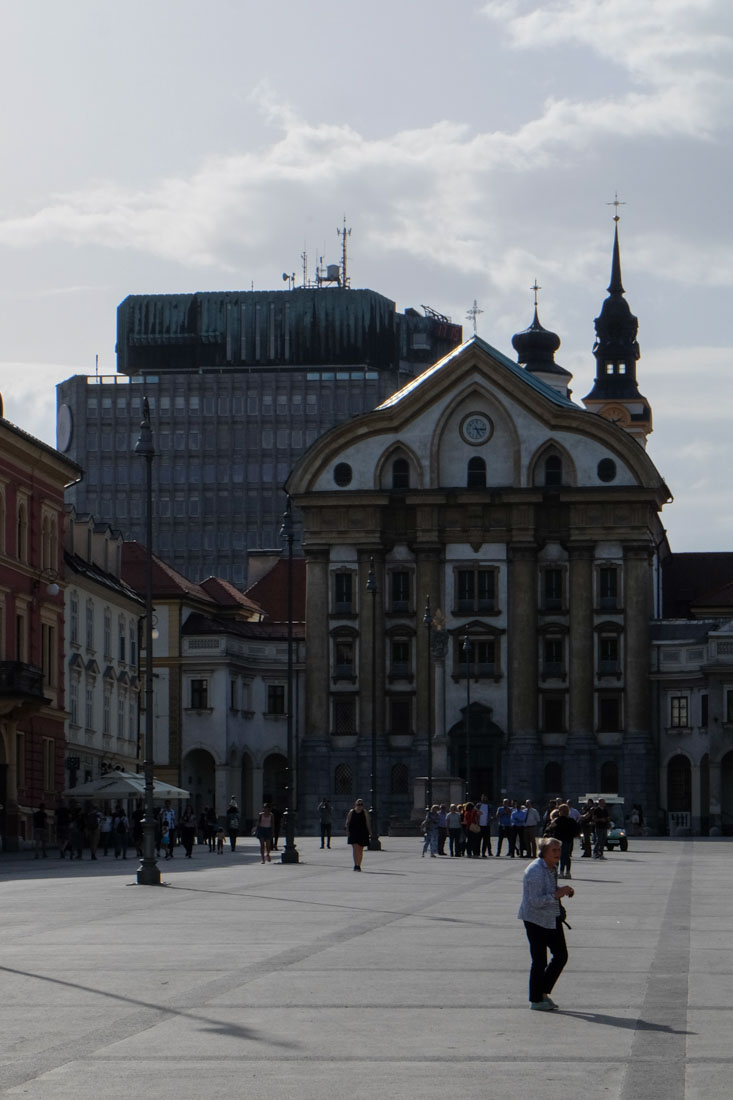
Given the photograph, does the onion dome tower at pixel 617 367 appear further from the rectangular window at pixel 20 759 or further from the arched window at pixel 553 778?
the rectangular window at pixel 20 759

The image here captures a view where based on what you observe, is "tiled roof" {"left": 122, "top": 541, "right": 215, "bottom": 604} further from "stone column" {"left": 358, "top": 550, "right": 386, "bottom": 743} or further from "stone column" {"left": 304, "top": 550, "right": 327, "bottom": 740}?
"stone column" {"left": 358, "top": 550, "right": 386, "bottom": 743}

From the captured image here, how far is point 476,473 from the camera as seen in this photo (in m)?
120

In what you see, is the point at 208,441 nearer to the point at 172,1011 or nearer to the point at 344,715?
the point at 344,715

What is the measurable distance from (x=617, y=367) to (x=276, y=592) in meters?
40.8

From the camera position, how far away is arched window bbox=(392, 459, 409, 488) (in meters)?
121

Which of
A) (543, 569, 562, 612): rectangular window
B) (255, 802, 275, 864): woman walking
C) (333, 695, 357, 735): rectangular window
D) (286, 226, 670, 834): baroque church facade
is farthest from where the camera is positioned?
(333, 695, 357, 735): rectangular window

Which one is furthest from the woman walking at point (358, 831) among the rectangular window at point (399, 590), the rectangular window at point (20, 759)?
the rectangular window at point (399, 590)

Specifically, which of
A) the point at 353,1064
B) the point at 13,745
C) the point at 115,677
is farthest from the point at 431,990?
the point at 115,677

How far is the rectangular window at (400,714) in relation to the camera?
120562 millimetres

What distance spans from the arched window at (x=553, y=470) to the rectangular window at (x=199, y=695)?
814 inches

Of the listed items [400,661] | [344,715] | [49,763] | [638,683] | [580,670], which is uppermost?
[400,661]

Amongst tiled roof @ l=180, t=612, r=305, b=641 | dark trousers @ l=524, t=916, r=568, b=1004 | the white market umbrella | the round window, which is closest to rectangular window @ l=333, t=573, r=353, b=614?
tiled roof @ l=180, t=612, r=305, b=641

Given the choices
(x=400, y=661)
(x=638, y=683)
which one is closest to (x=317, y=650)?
(x=400, y=661)

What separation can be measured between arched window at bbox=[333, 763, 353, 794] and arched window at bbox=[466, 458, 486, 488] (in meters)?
16.1
